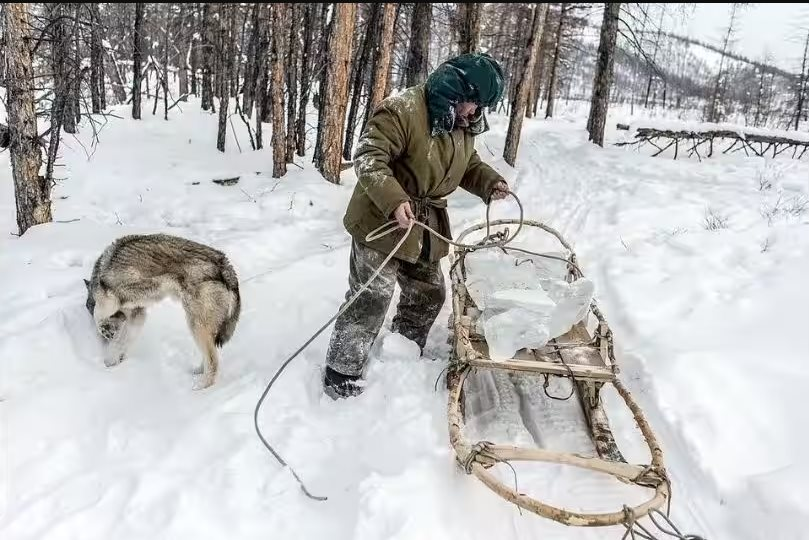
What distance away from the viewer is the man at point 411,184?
321cm

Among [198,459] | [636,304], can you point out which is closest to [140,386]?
[198,459]

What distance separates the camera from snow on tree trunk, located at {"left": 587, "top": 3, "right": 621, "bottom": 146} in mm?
13562

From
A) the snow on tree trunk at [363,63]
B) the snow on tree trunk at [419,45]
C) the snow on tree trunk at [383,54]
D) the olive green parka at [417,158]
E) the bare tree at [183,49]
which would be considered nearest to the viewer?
the olive green parka at [417,158]

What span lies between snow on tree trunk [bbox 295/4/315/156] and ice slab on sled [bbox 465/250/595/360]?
26.4 ft

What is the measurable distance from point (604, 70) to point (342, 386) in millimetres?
13233

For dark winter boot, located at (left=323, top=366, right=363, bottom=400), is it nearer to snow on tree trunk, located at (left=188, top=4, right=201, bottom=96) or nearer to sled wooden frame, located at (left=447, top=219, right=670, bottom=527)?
sled wooden frame, located at (left=447, top=219, right=670, bottom=527)

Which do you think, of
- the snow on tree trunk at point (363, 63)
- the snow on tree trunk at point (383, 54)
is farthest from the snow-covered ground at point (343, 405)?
the snow on tree trunk at point (363, 63)

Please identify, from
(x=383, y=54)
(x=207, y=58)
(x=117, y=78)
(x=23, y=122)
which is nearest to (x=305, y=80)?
(x=383, y=54)

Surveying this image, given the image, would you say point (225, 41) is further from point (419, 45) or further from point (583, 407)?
point (583, 407)

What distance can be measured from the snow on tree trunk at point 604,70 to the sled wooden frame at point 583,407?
11.4m

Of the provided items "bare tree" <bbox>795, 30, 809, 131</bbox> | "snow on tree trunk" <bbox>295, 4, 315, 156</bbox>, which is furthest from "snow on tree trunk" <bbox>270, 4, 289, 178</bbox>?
"bare tree" <bbox>795, 30, 809, 131</bbox>

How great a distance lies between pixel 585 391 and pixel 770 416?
1038 millimetres

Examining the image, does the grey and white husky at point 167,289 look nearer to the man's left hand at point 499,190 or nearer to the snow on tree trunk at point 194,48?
the man's left hand at point 499,190

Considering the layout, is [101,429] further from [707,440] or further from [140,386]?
[707,440]
